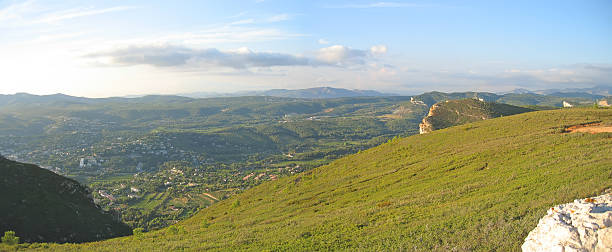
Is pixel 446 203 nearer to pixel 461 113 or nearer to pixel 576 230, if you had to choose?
pixel 576 230

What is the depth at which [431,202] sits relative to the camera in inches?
1180

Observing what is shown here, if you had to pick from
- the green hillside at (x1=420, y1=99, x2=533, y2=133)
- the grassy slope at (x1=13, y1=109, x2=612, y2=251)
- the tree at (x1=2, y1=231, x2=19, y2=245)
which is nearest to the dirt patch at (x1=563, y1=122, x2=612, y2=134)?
the grassy slope at (x1=13, y1=109, x2=612, y2=251)

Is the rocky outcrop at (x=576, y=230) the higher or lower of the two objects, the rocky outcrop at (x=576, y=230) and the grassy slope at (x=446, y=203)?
the higher

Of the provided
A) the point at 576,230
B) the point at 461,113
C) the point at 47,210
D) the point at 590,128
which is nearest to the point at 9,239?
the point at 47,210

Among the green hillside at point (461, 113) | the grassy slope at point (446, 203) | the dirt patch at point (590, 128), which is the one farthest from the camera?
the green hillside at point (461, 113)

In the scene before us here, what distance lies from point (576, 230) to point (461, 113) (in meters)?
141

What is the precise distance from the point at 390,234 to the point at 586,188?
13.2 m

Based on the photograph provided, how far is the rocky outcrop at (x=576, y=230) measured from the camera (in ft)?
39.7

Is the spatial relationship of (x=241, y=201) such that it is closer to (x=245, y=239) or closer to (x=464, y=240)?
(x=245, y=239)

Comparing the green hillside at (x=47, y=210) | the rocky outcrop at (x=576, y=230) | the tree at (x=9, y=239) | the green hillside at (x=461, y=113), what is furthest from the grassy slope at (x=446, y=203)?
the green hillside at (x=461, y=113)

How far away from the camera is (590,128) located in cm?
4984

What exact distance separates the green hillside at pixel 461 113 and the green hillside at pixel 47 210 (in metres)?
119

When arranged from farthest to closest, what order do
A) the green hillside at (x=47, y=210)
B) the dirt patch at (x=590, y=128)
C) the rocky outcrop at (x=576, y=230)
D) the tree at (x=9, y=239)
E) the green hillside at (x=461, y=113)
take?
the green hillside at (x=461, y=113) < the dirt patch at (x=590, y=128) < the green hillside at (x=47, y=210) < the tree at (x=9, y=239) < the rocky outcrop at (x=576, y=230)

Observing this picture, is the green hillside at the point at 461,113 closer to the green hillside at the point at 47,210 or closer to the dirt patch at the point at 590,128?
the dirt patch at the point at 590,128
